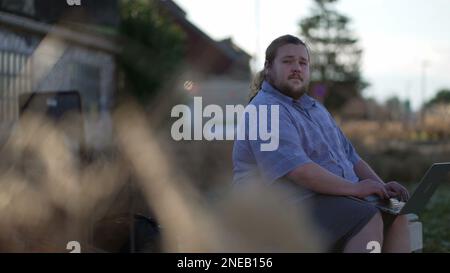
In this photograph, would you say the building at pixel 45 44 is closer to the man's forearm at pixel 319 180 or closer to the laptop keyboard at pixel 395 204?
the man's forearm at pixel 319 180

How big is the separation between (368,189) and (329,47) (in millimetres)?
3682

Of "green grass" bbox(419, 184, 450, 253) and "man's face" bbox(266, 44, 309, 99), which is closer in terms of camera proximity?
"man's face" bbox(266, 44, 309, 99)

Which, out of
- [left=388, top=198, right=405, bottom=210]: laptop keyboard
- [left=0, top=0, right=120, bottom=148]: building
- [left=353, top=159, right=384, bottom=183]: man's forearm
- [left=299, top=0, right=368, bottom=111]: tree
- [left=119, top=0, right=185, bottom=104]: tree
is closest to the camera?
[left=388, top=198, right=405, bottom=210]: laptop keyboard

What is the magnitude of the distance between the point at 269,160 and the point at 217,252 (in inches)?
15.9

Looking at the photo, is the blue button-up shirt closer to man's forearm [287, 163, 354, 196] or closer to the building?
man's forearm [287, 163, 354, 196]

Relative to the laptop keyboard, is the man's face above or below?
above

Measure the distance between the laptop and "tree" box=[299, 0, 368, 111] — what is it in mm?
1477

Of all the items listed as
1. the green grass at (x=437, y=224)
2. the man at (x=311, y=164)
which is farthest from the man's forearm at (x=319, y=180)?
the green grass at (x=437, y=224)

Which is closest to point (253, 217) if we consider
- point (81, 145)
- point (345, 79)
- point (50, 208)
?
point (50, 208)

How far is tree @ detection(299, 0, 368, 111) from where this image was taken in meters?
4.67

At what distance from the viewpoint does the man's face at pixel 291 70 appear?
2.83 metres

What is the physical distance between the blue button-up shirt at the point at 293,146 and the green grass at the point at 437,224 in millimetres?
2047

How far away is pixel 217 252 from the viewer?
270 centimetres

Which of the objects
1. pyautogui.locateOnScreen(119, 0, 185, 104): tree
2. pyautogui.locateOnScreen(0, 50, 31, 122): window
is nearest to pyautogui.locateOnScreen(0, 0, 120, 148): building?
pyautogui.locateOnScreen(0, 50, 31, 122): window
